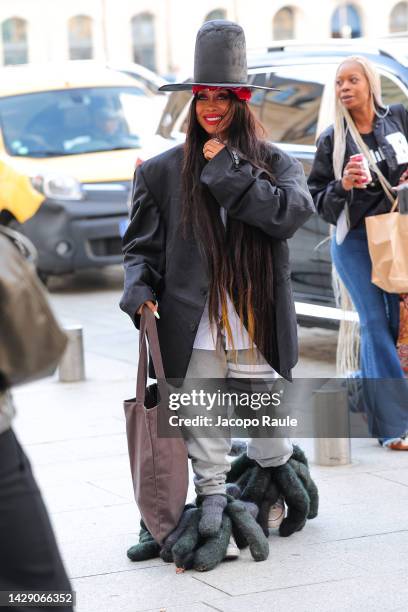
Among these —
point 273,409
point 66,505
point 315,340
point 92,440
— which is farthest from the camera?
point 315,340

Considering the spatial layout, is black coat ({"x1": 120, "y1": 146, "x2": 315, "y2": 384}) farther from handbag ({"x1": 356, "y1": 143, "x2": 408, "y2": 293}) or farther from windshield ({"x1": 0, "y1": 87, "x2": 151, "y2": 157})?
windshield ({"x1": 0, "y1": 87, "x2": 151, "y2": 157})

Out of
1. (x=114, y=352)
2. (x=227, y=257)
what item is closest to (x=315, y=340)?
(x=114, y=352)

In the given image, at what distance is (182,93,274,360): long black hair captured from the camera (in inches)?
180

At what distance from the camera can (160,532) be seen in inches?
179

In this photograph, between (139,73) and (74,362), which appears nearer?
(74,362)

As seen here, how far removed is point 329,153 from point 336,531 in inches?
80.5

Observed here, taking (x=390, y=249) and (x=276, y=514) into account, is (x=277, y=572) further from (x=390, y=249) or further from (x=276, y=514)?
(x=390, y=249)


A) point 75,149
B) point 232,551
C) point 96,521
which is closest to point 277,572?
point 232,551

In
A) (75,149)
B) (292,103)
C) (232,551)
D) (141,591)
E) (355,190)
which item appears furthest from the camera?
(75,149)

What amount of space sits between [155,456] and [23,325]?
1.90 meters

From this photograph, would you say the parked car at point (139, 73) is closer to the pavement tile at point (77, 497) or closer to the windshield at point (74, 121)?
the windshield at point (74, 121)

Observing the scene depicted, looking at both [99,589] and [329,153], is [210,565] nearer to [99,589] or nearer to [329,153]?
[99,589]

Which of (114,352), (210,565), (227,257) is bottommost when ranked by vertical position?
(114,352)

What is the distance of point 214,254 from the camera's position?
455 cm
